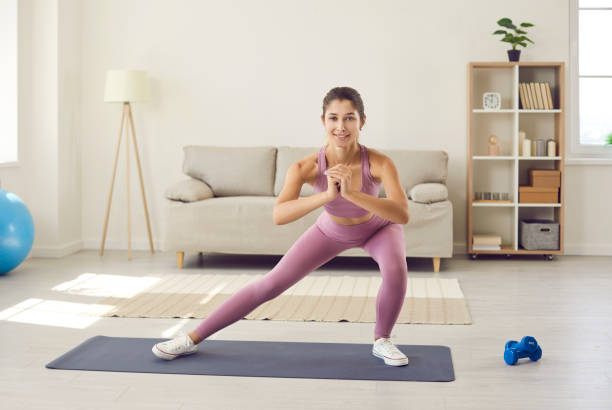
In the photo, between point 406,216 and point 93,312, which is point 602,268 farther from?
point 93,312

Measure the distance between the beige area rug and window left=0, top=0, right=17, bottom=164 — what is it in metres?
1.71

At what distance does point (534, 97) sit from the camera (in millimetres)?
5176

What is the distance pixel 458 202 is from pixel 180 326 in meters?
2.95

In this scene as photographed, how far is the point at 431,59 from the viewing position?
17.8ft

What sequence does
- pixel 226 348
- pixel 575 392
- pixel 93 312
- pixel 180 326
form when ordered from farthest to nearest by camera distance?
pixel 93 312 < pixel 180 326 < pixel 226 348 < pixel 575 392

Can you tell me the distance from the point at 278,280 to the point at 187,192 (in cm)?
235

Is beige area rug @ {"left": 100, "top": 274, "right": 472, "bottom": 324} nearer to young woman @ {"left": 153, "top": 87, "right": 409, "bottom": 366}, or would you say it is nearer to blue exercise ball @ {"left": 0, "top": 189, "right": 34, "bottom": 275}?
young woman @ {"left": 153, "top": 87, "right": 409, "bottom": 366}

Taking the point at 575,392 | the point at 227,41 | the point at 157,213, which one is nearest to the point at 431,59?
the point at 227,41

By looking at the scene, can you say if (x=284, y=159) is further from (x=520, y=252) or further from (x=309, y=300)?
(x=520, y=252)

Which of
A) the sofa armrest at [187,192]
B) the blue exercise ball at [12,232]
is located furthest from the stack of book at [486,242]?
the blue exercise ball at [12,232]

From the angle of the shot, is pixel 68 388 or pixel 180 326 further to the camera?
pixel 180 326

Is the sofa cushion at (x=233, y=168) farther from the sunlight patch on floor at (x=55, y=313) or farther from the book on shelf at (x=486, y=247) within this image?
the sunlight patch on floor at (x=55, y=313)

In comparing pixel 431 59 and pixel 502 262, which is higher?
pixel 431 59

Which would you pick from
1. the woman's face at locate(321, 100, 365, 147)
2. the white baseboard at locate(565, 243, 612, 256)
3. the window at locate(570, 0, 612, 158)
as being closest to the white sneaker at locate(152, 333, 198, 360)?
the woman's face at locate(321, 100, 365, 147)
